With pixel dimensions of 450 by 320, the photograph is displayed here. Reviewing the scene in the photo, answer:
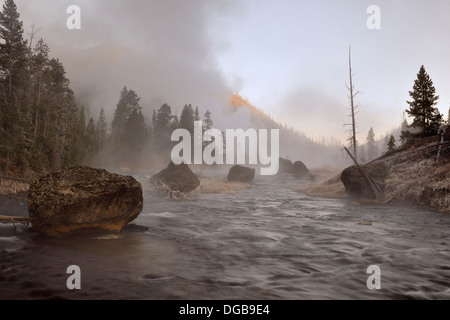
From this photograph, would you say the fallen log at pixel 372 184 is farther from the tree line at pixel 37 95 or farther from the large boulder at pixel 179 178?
the tree line at pixel 37 95

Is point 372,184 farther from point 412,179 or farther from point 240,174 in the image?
point 240,174

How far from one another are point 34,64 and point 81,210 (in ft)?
134

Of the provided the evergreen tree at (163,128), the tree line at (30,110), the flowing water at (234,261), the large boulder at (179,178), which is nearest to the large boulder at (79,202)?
the flowing water at (234,261)

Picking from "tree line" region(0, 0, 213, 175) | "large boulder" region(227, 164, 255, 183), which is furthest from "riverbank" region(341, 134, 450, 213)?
"tree line" region(0, 0, 213, 175)

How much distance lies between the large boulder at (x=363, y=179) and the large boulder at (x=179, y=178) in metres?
11.5

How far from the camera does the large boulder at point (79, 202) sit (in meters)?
7.54

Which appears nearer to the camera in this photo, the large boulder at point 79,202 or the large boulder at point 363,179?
the large boulder at point 79,202

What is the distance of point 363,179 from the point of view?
61.6 ft

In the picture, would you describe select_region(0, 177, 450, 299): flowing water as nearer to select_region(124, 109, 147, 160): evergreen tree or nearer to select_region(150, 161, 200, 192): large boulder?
select_region(150, 161, 200, 192): large boulder

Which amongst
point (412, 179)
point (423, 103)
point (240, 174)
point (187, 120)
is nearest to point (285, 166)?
point (240, 174)

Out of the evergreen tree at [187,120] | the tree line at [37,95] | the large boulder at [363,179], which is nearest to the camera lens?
the large boulder at [363,179]
